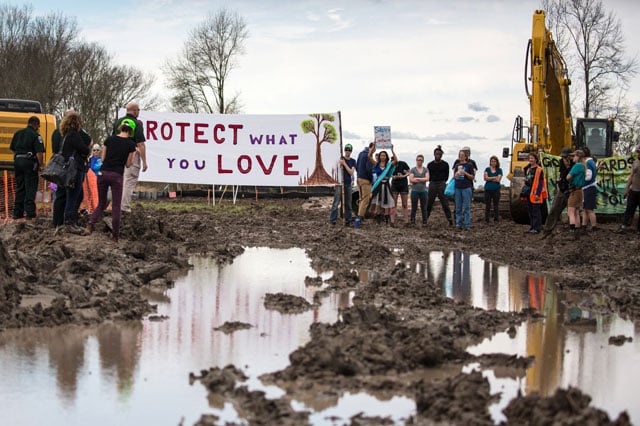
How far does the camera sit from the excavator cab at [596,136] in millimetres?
27953

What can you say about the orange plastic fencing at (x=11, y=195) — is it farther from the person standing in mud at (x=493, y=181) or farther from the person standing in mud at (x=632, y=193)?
the person standing in mud at (x=632, y=193)

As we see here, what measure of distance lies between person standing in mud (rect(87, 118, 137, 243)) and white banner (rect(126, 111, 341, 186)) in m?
14.1

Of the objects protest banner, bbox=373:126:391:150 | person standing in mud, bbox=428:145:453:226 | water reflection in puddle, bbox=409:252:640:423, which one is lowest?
water reflection in puddle, bbox=409:252:640:423

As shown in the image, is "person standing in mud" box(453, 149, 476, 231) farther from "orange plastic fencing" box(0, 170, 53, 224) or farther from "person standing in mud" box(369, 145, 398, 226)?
"orange plastic fencing" box(0, 170, 53, 224)

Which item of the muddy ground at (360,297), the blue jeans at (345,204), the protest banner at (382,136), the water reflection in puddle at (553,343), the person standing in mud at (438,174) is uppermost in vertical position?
the protest banner at (382,136)

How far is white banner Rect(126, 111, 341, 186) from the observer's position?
28562 mm

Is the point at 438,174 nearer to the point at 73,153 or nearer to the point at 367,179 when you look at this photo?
the point at 367,179

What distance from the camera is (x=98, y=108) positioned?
56.6 m

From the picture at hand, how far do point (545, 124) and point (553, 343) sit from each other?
18550 mm

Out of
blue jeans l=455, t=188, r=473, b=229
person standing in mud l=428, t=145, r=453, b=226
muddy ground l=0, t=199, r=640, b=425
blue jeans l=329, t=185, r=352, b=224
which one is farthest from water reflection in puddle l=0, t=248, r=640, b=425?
person standing in mud l=428, t=145, r=453, b=226

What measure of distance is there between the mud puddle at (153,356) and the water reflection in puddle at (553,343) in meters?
1.64

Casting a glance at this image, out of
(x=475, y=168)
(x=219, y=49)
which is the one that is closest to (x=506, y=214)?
(x=475, y=168)

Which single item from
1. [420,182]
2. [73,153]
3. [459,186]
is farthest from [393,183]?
[73,153]

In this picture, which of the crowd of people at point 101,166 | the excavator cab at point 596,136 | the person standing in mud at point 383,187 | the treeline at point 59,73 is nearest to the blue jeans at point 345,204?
the person standing in mud at point 383,187
